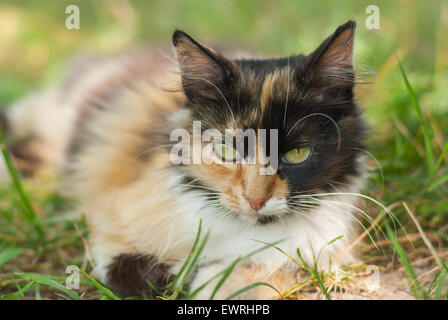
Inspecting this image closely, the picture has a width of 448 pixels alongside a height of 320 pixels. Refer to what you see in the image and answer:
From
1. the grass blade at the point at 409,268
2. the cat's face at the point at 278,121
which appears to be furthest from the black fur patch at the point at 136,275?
the grass blade at the point at 409,268

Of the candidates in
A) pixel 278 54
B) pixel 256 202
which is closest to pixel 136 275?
pixel 256 202

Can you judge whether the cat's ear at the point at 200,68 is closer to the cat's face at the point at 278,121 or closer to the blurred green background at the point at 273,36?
the cat's face at the point at 278,121

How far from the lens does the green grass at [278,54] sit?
1.89 m

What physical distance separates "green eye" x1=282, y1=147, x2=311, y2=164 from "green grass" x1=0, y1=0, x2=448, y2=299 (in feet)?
1.29

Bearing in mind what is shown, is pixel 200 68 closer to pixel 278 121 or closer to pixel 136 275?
pixel 278 121

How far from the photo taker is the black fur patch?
1847mm

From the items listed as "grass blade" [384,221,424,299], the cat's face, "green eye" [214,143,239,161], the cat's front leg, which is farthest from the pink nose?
"grass blade" [384,221,424,299]

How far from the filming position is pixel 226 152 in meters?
1.68

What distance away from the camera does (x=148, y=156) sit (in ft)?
7.55

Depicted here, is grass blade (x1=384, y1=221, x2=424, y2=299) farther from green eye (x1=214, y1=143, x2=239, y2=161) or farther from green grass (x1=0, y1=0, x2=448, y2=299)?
green eye (x1=214, y1=143, x2=239, y2=161)

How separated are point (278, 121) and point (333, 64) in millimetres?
321

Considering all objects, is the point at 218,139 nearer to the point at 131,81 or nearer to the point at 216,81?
the point at 216,81

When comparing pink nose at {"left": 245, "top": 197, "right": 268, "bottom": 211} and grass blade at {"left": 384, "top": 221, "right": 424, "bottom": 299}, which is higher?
pink nose at {"left": 245, "top": 197, "right": 268, "bottom": 211}
